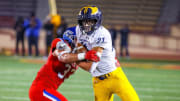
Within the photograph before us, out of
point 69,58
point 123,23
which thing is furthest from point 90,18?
point 123,23

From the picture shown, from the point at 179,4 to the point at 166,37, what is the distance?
3.97 meters

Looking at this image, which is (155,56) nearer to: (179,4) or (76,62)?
(179,4)

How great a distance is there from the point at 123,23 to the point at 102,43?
18923mm

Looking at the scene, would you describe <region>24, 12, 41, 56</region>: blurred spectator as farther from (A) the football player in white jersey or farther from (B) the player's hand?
(B) the player's hand

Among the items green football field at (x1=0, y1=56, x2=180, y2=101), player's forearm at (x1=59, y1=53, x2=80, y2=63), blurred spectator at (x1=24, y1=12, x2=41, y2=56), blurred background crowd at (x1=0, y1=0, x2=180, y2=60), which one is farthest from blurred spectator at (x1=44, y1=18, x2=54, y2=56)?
player's forearm at (x1=59, y1=53, x2=80, y2=63)

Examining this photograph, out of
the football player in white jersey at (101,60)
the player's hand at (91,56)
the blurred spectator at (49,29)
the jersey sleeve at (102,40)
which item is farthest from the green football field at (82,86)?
the player's hand at (91,56)

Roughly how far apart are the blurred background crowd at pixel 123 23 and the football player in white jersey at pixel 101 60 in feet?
38.3

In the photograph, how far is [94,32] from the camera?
3.99m

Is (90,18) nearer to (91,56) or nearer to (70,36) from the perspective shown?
(70,36)

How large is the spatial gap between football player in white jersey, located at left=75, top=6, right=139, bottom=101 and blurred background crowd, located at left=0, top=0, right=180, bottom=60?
38.3 feet

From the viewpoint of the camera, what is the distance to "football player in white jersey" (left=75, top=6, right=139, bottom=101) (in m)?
3.89

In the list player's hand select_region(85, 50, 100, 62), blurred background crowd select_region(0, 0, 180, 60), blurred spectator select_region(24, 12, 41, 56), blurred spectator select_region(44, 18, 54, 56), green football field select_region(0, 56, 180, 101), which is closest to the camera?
player's hand select_region(85, 50, 100, 62)

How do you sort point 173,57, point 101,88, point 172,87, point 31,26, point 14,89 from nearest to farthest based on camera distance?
point 101,88
point 14,89
point 172,87
point 31,26
point 173,57

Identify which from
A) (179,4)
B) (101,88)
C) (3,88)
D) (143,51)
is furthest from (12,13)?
(101,88)
